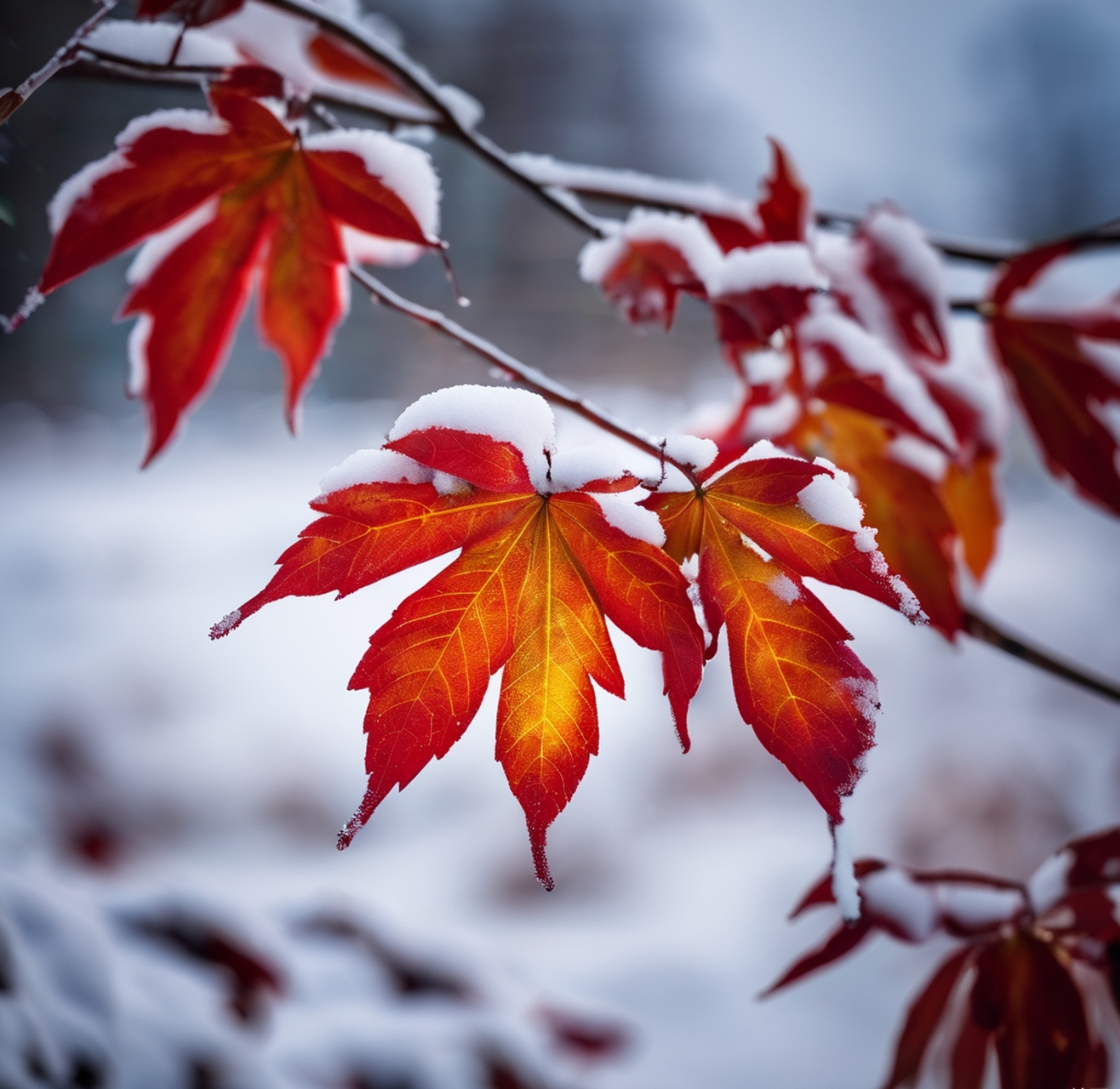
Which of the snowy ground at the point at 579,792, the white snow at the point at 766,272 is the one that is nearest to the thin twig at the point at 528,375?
the white snow at the point at 766,272

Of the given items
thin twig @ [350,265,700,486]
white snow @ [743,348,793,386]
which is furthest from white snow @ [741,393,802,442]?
thin twig @ [350,265,700,486]

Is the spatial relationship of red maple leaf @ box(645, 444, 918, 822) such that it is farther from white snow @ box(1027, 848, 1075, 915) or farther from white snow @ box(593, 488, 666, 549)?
white snow @ box(1027, 848, 1075, 915)

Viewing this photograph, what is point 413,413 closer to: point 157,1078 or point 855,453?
point 855,453

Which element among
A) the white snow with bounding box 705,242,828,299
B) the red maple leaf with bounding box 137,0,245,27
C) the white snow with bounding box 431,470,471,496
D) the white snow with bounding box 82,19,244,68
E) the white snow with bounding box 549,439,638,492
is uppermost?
the red maple leaf with bounding box 137,0,245,27

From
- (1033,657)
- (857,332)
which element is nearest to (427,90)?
(857,332)

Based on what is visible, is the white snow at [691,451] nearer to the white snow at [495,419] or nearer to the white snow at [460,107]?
the white snow at [495,419]
